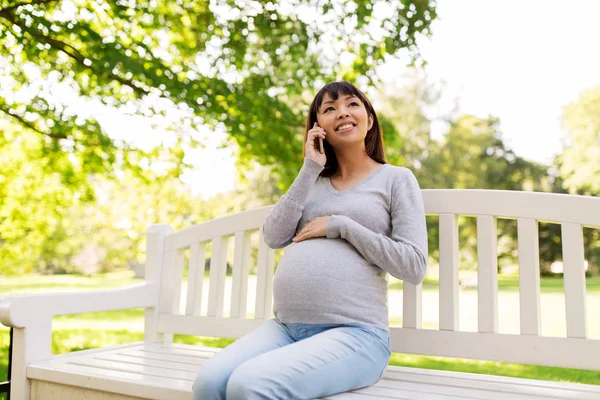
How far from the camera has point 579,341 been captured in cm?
213

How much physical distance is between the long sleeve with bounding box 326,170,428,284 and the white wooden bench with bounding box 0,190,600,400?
1.04 ft

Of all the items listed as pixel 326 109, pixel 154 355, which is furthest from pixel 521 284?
pixel 154 355

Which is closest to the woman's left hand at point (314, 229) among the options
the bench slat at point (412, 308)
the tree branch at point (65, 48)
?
the bench slat at point (412, 308)

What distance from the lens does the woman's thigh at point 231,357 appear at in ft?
5.95

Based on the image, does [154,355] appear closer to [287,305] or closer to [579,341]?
[287,305]

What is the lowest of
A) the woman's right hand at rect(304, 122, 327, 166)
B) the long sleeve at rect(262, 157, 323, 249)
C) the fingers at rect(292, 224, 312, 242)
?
the fingers at rect(292, 224, 312, 242)

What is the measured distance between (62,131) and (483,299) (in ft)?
14.7

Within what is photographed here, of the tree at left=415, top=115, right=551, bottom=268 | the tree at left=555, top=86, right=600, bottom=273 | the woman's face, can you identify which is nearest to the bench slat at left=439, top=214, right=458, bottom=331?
the woman's face

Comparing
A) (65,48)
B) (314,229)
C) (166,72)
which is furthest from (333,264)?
(65,48)

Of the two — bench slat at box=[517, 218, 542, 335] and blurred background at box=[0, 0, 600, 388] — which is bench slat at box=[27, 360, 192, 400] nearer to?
bench slat at box=[517, 218, 542, 335]

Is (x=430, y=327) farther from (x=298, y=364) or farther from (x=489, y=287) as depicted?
(x=298, y=364)

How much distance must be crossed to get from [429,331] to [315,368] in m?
0.75

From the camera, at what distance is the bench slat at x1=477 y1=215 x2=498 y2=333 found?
2.32 m

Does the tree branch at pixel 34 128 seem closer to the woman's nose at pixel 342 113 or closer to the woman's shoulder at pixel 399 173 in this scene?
the woman's nose at pixel 342 113
